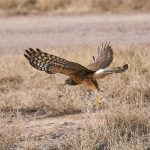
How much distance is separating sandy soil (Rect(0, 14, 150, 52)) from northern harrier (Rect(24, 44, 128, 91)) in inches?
313

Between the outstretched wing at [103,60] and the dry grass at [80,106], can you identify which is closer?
the dry grass at [80,106]

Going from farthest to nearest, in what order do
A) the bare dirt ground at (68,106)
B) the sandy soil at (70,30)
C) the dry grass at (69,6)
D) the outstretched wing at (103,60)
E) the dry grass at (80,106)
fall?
the dry grass at (69,6) < the sandy soil at (70,30) < the outstretched wing at (103,60) < the bare dirt ground at (68,106) < the dry grass at (80,106)

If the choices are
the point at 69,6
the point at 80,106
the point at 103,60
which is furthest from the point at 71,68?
the point at 69,6

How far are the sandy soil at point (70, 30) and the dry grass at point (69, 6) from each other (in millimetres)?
1374

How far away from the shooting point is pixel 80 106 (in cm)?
903

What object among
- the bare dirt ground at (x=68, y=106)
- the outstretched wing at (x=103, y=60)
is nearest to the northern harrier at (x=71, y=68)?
the outstretched wing at (x=103, y=60)

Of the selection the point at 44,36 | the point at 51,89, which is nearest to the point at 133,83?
the point at 51,89

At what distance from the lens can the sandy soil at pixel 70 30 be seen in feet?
56.1

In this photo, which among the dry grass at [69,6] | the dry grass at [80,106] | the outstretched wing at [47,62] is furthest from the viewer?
the dry grass at [69,6]

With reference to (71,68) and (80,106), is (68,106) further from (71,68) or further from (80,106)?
(71,68)

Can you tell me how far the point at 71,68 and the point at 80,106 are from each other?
1.81m

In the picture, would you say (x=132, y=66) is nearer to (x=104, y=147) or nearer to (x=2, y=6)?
(x=104, y=147)

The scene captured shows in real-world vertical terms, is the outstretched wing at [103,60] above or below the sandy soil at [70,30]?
Answer: below

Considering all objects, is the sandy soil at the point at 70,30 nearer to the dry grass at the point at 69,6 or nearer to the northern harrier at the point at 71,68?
the dry grass at the point at 69,6
